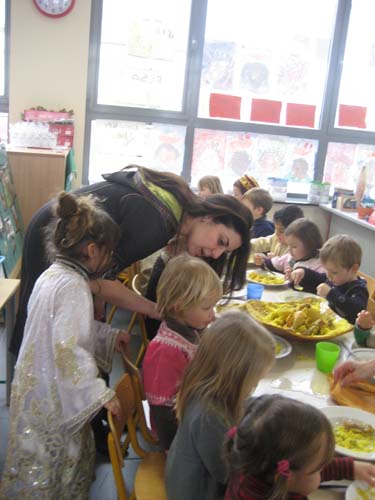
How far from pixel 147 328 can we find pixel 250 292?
50 centimetres

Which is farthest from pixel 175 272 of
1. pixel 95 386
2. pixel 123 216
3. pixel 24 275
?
pixel 24 275

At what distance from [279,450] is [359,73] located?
15.6 feet

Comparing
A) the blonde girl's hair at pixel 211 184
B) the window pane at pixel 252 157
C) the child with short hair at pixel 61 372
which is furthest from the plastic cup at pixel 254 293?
the window pane at pixel 252 157

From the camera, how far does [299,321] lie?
1.90 meters

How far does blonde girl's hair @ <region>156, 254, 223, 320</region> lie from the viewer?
65.4 inches

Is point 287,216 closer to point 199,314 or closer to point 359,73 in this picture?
point 199,314

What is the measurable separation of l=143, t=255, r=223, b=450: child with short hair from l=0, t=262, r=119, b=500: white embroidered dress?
0.50 ft

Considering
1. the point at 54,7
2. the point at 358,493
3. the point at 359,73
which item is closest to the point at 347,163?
the point at 359,73

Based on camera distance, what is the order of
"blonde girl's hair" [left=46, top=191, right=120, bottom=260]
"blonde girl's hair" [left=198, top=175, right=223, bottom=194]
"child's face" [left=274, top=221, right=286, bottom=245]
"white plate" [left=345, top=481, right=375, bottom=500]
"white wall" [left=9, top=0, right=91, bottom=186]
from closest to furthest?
"white plate" [left=345, top=481, right=375, bottom=500], "blonde girl's hair" [left=46, top=191, right=120, bottom=260], "child's face" [left=274, top=221, right=286, bottom=245], "blonde girl's hair" [left=198, top=175, right=223, bottom=194], "white wall" [left=9, top=0, right=91, bottom=186]

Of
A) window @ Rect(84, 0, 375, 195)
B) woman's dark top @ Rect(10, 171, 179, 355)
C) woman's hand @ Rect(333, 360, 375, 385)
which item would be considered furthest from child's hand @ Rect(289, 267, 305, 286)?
window @ Rect(84, 0, 375, 195)

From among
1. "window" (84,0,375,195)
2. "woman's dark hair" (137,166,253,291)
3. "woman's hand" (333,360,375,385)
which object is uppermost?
"window" (84,0,375,195)

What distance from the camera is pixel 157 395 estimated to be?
155 centimetres

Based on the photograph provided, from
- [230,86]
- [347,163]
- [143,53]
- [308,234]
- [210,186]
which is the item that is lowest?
[308,234]

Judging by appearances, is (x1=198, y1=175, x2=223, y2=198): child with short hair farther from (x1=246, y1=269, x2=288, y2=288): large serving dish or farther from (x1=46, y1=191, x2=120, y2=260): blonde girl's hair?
(x1=46, y1=191, x2=120, y2=260): blonde girl's hair
